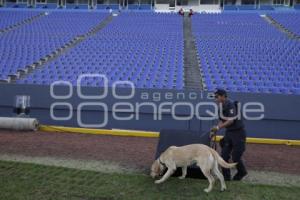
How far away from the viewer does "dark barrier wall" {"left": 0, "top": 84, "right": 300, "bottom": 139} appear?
30.0 ft

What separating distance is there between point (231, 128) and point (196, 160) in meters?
0.95

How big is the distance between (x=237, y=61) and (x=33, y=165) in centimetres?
1020

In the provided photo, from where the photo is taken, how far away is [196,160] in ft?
17.4

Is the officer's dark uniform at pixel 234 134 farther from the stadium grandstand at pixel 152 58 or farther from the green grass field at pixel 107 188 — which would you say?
the stadium grandstand at pixel 152 58

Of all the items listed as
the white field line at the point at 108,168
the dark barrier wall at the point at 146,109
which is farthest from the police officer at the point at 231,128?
the dark barrier wall at the point at 146,109

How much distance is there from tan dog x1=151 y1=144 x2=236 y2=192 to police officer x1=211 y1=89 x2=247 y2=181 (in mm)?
473

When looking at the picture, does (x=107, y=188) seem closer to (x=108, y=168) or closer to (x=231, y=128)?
(x=108, y=168)

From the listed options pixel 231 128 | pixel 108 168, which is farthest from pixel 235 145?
pixel 108 168

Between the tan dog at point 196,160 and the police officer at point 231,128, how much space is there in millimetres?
473

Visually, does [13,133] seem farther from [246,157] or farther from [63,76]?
[246,157]

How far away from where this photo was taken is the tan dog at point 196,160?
519 cm

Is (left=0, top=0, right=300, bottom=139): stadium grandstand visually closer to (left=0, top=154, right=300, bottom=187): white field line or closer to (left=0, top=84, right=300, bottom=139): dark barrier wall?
(left=0, top=84, right=300, bottom=139): dark barrier wall

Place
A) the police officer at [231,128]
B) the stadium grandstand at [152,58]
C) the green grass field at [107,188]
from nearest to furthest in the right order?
the green grass field at [107,188] → the police officer at [231,128] → the stadium grandstand at [152,58]

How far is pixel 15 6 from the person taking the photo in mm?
30438
